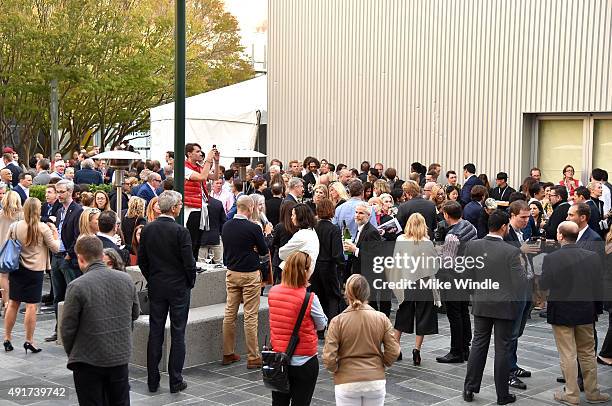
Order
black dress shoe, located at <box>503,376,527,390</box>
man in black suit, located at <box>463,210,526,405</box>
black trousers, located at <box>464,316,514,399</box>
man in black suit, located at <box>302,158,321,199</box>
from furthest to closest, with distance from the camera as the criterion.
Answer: man in black suit, located at <box>302,158,321,199</box> → black dress shoe, located at <box>503,376,527,390</box> → black trousers, located at <box>464,316,514,399</box> → man in black suit, located at <box>463,210,526,405</box>

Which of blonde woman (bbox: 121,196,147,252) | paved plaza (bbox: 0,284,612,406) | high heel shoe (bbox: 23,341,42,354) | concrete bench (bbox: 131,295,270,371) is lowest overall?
paved plaza (bbox: 0,284,612,406)

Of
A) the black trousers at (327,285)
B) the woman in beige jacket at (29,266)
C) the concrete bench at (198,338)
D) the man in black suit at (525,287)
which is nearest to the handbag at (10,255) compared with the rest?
the woman in beige jacket at (29,266)

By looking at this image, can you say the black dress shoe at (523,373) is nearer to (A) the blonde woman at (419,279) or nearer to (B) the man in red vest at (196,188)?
(A) the blonde woman at (419,279)

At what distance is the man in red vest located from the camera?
12156 mm

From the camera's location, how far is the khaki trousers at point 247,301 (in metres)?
10.2

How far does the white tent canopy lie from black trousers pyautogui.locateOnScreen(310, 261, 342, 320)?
13339mm

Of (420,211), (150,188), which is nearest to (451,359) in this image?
(420,211)

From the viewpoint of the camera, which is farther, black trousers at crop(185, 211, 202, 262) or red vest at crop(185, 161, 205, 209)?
black trousers at crop(185, 211, 202, 262)

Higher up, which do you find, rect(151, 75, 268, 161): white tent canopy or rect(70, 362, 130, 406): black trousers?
rect(151, 75, 268, 161): white tent canopy

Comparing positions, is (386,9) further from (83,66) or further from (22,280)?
(22,280)

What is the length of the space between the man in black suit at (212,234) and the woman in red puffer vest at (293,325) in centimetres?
580

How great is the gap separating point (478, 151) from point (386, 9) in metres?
4.80

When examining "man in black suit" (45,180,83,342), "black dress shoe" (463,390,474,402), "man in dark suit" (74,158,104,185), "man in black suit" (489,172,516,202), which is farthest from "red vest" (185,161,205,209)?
"man in black suit" (489,172,516,202)

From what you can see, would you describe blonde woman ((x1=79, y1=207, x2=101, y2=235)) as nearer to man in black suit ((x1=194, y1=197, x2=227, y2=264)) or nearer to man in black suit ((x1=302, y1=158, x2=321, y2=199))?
man in black suit ((x1=194, y1=197, x2=227, y2=264))
